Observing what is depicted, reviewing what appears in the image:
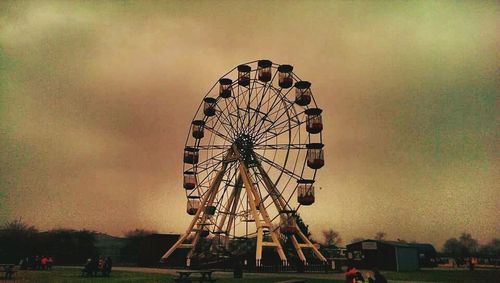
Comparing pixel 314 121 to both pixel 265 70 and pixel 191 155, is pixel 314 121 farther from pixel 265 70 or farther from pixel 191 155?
pixel 191 155

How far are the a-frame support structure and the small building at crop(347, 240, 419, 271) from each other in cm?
623

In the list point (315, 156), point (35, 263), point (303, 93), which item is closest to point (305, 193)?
point (315, 156)

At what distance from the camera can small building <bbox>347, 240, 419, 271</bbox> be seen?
4188cm

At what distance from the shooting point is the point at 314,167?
1635 inches

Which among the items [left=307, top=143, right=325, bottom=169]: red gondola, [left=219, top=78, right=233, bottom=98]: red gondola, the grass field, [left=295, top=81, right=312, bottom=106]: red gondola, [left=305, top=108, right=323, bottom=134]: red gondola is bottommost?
the grass field

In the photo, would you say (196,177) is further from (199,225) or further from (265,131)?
(265,131)

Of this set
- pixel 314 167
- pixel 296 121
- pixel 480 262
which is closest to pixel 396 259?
pixel 314 167

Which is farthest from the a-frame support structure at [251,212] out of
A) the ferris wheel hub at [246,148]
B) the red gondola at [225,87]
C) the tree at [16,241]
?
the tree at [16,241]

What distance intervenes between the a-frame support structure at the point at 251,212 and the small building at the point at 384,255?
623cm

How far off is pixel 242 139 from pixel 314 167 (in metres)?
8.84

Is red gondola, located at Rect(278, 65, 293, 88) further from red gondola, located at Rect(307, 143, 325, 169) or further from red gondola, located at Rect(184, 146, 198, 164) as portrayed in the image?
red gondola, located at Rect(184, 146, 198, 164)

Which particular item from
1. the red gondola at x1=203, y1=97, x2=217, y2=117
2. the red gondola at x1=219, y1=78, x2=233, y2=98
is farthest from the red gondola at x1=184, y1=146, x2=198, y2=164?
the red gondola at x1=219, y1=78, x2=233, y2=98

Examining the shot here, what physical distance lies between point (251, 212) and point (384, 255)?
14.4 metres

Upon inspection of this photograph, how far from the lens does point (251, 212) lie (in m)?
41.8
